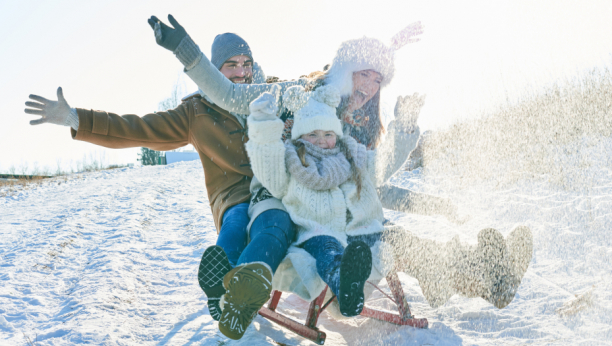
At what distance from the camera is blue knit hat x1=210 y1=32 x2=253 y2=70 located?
2924 mm

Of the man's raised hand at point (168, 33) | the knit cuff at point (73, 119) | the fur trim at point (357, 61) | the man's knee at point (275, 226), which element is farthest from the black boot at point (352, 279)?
the knit cuff at point (73, 119)

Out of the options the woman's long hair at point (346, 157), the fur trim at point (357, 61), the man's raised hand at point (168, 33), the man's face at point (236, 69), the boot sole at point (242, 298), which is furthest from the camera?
the man's face at point (236, 69)

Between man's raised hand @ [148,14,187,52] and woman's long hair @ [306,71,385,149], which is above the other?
man's raised hand @ [148,14,187,52]

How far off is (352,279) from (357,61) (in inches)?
59.3

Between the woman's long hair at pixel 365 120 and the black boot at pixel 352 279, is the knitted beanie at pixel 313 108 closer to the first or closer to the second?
the woman's long hair at pixel 365 120

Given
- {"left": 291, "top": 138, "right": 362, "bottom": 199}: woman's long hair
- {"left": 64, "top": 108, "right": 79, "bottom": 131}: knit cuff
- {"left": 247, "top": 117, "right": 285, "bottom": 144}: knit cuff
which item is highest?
{"left": 64, "top": 108, "right": 79, "bottom": 131}: knit cuff

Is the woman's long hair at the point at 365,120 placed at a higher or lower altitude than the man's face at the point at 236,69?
lower

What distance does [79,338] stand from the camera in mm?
2539

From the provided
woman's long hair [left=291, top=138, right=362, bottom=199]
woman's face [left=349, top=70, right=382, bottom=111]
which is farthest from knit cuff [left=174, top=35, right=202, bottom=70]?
woman's face [left=349, top=70, right=382, bottom=111]

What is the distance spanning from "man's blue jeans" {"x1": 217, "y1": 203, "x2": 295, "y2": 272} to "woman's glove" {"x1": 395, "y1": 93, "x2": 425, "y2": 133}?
91 centimetres

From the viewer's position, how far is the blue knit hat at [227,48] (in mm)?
2924

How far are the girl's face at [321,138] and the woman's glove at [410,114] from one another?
0.44 m

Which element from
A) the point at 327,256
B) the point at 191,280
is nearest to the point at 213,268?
the point at 327,256

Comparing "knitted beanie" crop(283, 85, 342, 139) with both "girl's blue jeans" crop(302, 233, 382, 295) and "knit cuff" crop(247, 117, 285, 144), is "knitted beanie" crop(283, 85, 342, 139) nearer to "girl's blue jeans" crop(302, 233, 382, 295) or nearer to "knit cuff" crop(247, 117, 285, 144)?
"knit cuff" crop(247, 117, 285, 144)
